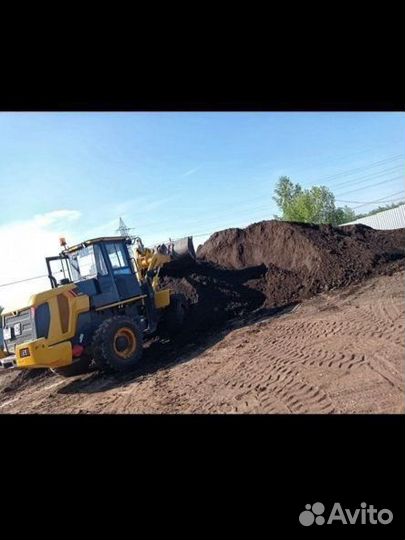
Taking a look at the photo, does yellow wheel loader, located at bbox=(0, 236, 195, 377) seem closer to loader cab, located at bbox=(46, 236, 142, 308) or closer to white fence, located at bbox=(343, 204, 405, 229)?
loader cab, located at bbox=(46, 236, 142, 308)

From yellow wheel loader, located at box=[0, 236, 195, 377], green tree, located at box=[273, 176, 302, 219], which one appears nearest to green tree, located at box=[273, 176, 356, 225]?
green tree, located at box=[273, 176, 302, 219]

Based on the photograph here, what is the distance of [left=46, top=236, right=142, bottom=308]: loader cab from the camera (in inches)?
356

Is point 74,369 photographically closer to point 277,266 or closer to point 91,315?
point 91,315

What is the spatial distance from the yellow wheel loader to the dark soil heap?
1392mm

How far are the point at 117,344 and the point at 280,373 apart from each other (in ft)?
13.0

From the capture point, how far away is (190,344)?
31.0ft

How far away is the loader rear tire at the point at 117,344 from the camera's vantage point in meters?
8.16

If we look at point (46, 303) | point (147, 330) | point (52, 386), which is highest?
point (46, 303)
